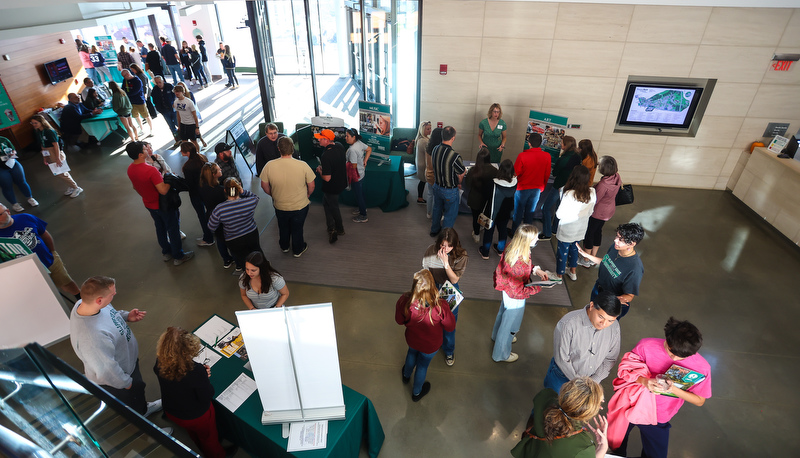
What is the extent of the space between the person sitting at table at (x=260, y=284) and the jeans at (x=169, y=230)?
2234mm

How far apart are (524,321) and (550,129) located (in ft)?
11.0

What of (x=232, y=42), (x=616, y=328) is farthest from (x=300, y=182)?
(x=232, y=42)

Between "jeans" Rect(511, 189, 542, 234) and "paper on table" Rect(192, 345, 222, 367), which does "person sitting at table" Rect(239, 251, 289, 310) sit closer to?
"paper on table" Rect(192, 345, 222, 367)

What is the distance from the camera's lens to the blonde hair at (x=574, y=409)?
6.84ft

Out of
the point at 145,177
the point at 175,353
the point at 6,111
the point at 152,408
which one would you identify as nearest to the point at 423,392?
the point at 175,353

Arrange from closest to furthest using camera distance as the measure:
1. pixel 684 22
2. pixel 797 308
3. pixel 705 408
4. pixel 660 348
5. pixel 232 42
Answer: pixel 660 348 → pixel 705 408 → pixel 797 308 → pixel 684 22 → pixel 232 42

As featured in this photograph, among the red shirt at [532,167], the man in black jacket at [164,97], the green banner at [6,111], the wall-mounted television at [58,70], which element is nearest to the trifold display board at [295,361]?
the red shirt at [532,167]

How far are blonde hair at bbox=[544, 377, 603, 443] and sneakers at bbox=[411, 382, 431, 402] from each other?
5.30 ft

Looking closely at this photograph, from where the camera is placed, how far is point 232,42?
1500 cm

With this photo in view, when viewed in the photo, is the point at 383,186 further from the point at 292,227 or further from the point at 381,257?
the point at 292,227

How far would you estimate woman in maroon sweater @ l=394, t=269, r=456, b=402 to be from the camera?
2.82 m

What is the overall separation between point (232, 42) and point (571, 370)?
53.2 ft

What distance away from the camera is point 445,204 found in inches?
211

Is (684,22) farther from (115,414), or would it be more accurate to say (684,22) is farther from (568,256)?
(115,414)
